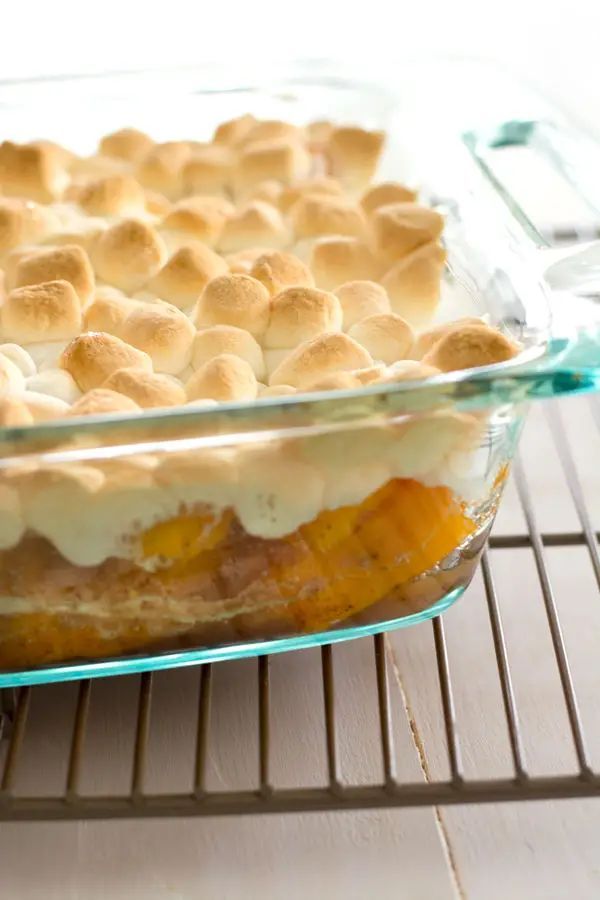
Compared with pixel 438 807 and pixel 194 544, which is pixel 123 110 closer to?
pixel 194 544

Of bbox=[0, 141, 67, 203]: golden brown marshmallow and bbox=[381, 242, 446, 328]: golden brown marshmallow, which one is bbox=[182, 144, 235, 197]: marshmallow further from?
bbox=[381, 242, 446, 328]: golden brown marshmallow

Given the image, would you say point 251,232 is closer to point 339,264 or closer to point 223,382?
point 339,264

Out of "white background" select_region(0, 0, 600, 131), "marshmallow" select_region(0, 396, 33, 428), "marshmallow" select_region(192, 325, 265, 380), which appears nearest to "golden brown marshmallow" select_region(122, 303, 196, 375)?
"marshmallow" select_region(192, 325, 265, 380)

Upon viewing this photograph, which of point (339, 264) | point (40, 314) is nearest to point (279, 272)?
point (339, 264)

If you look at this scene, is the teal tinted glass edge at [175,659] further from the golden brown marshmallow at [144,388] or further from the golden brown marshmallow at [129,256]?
the golden brown marshmallow at [129,256]

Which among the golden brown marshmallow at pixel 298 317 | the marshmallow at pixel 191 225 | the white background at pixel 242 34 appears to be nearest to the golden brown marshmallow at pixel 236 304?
the golden brown marshmallow at pixel 298 317

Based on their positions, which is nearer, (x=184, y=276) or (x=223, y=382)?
(x=223, y=382)
